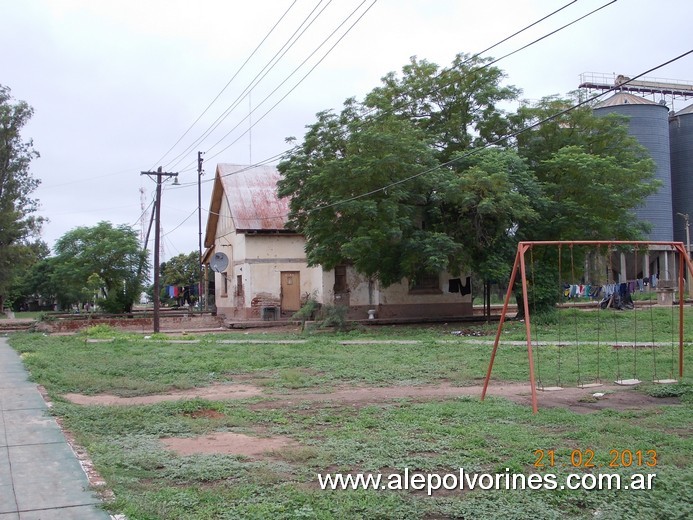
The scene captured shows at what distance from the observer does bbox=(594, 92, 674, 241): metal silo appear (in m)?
47.9

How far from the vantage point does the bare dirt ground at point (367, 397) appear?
8509mm

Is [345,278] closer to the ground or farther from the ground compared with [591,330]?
farther from the ground

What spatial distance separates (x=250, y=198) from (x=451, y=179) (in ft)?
44.0

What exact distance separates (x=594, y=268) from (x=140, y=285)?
23.7 meters

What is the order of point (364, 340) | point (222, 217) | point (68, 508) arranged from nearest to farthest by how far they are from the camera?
point (68, 508) < point (364, 340) < point (222, 217)

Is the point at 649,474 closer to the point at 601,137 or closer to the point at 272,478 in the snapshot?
the point at 272,478

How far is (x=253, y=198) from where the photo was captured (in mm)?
34469

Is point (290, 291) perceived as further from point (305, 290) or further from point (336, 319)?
point (336, 319)

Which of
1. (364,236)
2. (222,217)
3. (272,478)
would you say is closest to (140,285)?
(222,217)

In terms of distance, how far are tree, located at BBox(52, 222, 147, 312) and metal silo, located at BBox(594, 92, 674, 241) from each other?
34.6 metres

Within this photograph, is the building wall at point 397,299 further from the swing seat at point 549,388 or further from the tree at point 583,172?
the swing seat at point 549,388

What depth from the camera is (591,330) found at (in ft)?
78.3

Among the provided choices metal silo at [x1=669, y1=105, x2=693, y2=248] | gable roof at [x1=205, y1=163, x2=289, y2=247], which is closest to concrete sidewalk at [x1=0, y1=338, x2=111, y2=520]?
gable roof at [x1=205, y1=163, x2=289, y2=247]

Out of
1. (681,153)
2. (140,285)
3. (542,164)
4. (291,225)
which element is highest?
(681,153)
